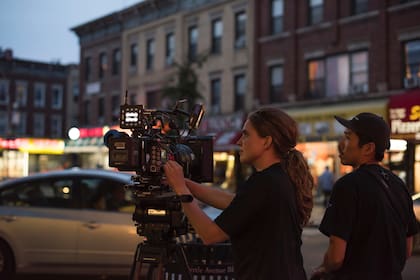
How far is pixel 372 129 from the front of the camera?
3443mm

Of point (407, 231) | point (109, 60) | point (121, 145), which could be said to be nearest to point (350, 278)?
point (407, 231)

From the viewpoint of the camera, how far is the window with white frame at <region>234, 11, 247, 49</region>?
2823 cm

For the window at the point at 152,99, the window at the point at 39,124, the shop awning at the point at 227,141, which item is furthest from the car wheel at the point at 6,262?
the window at the point at 39,124

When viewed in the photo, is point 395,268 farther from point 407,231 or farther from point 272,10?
point 272,10

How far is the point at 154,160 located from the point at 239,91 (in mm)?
25472

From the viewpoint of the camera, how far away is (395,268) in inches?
131

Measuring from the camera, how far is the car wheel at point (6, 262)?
750 cm

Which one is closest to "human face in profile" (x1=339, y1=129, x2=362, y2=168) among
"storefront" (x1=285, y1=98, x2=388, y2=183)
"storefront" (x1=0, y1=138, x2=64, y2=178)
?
"storefront" (x1=285, y1=98, x2=388, y2=183)

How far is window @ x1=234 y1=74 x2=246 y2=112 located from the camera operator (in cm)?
2502

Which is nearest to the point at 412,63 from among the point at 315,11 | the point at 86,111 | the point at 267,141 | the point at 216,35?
the point at 315,11

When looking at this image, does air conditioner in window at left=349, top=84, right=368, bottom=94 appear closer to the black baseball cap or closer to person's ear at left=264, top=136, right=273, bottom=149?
the black baseball cap

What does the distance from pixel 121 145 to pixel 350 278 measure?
142cm

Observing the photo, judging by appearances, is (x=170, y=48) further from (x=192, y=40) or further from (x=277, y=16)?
(x=277, y=16)

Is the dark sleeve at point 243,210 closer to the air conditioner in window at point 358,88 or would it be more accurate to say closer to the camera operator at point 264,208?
the camera operator at point 264,208
